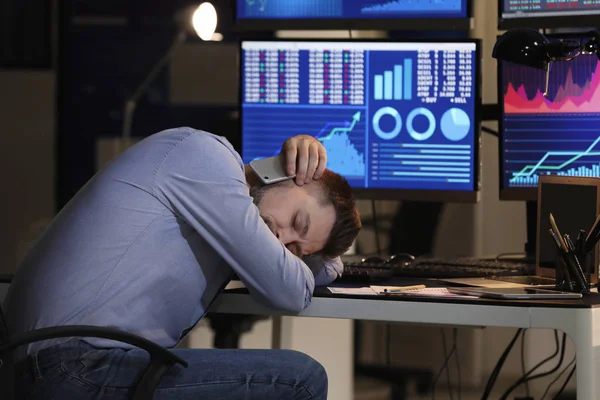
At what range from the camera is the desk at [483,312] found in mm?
1650

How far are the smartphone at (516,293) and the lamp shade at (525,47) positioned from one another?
1.79 ft

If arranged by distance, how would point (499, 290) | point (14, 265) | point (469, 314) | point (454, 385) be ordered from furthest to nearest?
point (14, 265) → point (454, 385) → point (499, 290) → point (469, 314)

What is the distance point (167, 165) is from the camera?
5.37 feet

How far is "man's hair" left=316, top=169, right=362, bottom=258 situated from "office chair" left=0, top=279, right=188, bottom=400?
0.48m

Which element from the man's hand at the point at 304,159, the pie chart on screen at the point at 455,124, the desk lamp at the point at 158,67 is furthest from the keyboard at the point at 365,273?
the desk lamp at the point at 158,67

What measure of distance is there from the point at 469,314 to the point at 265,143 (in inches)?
37.4

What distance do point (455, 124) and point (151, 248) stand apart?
1.09 metres

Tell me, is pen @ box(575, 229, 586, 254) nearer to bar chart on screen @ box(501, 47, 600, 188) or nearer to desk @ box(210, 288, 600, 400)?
desk @ box(210, 288, 600, 400)

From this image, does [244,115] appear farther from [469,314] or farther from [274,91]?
[469,314]

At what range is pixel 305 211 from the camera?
1.77 metres

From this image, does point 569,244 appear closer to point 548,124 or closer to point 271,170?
point 548,124

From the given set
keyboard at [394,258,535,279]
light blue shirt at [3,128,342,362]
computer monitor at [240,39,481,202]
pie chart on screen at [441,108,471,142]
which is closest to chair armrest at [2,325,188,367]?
light blue shirt at [3,128,342,362]

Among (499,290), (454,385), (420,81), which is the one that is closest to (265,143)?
(420,81)

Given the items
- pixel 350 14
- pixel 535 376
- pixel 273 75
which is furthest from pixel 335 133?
pixel 535 376
